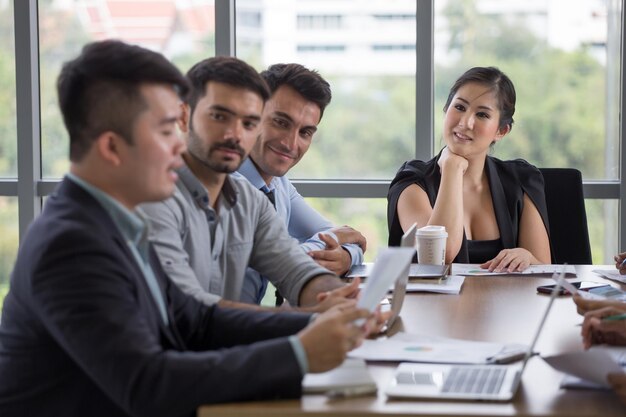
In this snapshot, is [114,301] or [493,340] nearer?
[114,301]

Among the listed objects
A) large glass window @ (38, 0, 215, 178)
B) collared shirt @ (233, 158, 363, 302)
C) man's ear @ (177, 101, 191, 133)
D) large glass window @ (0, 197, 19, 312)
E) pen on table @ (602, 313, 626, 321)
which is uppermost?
large glass window @ (38, 0, 215, 178)

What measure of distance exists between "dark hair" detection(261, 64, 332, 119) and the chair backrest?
43.5 inches

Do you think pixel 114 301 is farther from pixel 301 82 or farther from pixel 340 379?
pixel 301 82

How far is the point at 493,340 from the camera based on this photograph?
2.05 m

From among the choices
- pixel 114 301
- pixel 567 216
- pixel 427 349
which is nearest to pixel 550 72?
pixel 567 216

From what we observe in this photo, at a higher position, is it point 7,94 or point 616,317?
point 7,94

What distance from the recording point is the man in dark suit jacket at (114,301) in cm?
Answer: 152

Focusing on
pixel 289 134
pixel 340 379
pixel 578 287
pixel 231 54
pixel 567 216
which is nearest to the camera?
pixel 340 379

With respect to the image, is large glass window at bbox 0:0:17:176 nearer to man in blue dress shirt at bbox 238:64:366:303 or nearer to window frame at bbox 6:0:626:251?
window frame at bbox 6:0:626:251

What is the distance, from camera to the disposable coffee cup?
3.07 metres

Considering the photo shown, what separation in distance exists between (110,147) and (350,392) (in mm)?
601

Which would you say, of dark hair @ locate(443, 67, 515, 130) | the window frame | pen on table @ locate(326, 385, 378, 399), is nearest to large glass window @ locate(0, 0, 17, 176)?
the window frame

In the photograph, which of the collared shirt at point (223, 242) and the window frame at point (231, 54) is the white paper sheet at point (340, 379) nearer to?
the collared shirt at point (223, 242)

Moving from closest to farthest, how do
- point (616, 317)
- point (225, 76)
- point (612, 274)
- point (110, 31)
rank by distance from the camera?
1. point (616, 317)
2. point (225, 76)
3. point (612, 274)
4. point (110, 31)
